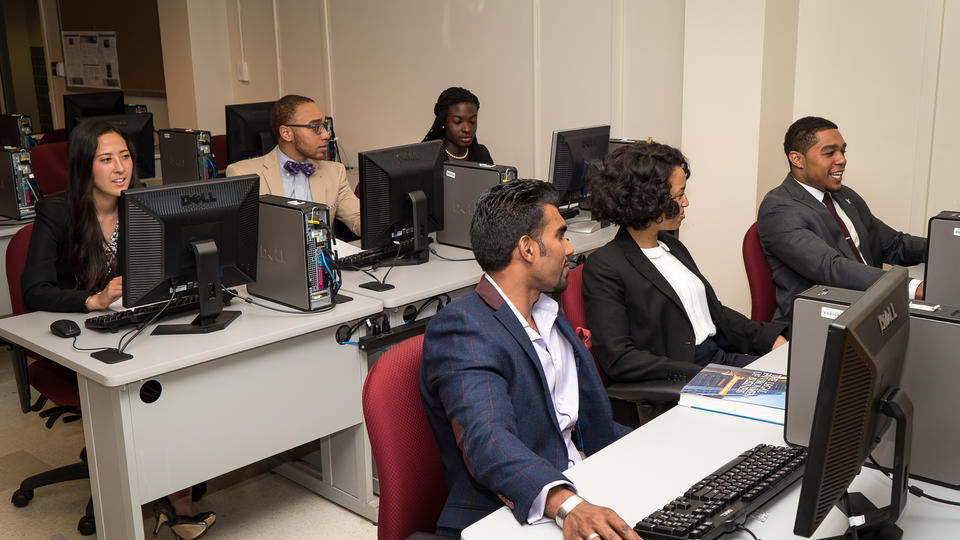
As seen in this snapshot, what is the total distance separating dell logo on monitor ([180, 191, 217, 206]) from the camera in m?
2.50

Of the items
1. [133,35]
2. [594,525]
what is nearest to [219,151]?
[133,35]

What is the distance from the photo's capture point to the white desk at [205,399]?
236 cm

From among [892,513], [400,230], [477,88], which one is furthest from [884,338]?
[477,88]

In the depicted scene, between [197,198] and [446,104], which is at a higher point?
[446,104]

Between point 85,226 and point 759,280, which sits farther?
point 759,280

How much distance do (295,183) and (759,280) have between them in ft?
6.51

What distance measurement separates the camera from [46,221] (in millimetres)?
2799

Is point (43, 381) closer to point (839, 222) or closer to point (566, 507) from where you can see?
point (566, 507)

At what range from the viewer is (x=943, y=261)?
7.38ft

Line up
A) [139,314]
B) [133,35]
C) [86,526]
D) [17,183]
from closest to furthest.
Answer: 1. [139,314]
2. [86,526]
3. [17,183]
4. [133,35]

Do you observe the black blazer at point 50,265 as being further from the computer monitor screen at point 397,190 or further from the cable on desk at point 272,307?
the computer monitor screen at point 397,190

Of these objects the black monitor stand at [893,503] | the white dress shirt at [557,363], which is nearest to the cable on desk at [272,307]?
the white dress shirt at [557,363]

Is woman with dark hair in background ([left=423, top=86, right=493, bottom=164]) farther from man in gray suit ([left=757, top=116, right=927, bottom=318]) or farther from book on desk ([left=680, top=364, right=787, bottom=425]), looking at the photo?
book on desk ([left=680, top=364, right=787, bottom=425])

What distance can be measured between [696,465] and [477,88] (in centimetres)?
398
